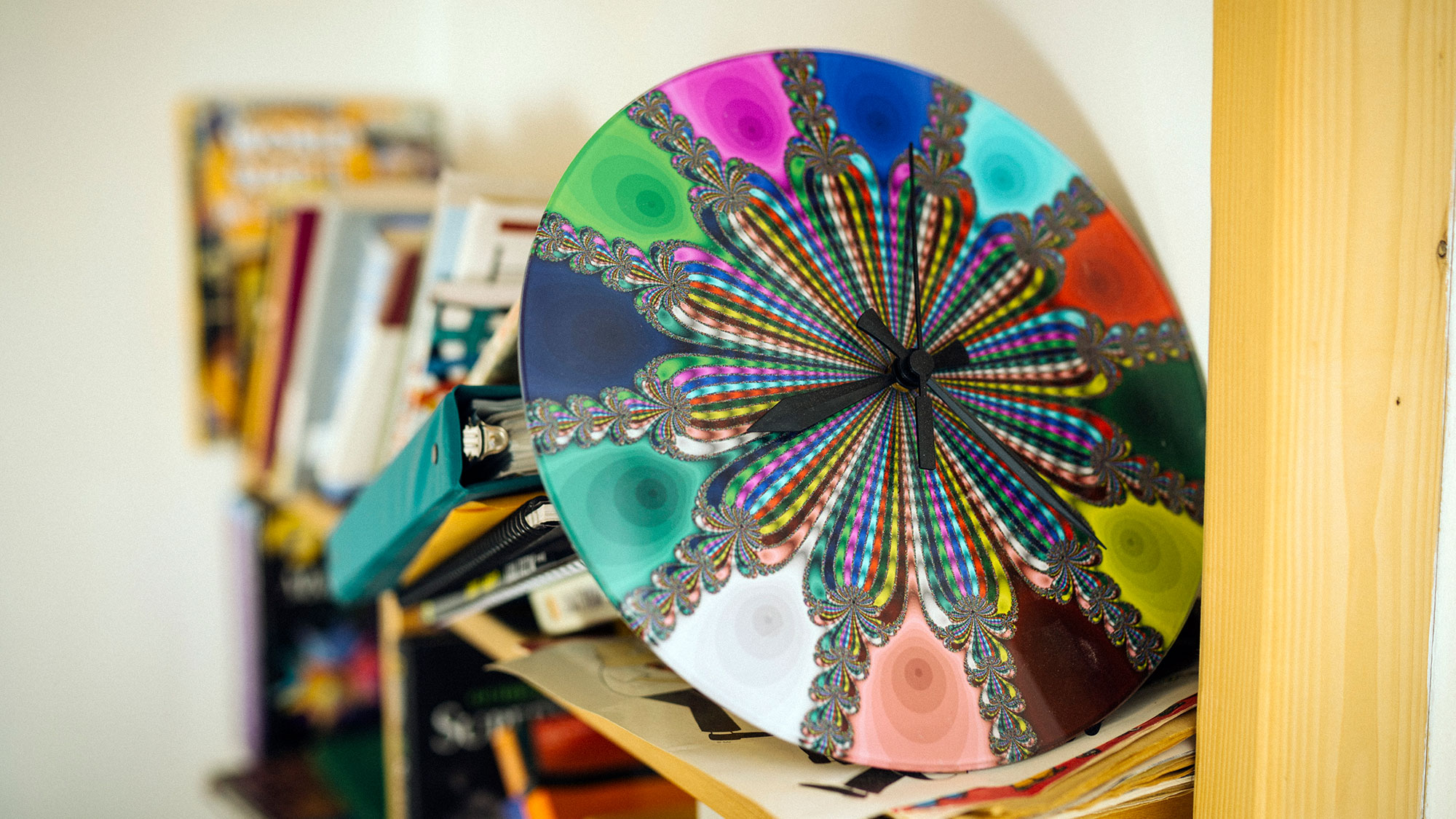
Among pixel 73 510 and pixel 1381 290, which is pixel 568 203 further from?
pixel 73 510

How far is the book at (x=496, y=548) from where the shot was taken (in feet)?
1.62

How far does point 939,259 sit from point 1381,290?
23 cm

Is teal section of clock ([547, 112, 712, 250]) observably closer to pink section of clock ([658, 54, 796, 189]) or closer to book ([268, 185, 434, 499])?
pink section of clock ([658, 54, 796, 189])

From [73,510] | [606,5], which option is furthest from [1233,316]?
[73,510]

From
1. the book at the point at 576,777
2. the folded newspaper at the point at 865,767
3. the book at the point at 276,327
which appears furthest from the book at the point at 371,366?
the folded newspaper at the point at 865,767

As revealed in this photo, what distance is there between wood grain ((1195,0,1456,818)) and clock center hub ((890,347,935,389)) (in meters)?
0.15

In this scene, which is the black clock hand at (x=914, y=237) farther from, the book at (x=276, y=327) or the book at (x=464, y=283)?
the book at (x=276, y=327)

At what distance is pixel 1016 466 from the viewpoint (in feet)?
1.69

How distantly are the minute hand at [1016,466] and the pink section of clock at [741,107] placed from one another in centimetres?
16

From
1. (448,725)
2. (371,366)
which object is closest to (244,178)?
(371,366)

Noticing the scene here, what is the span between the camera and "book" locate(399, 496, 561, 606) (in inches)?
19.5

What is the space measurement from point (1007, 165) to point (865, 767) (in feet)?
1.27

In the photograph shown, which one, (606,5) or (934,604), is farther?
(606,5)

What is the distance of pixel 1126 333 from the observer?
1.92 feet
